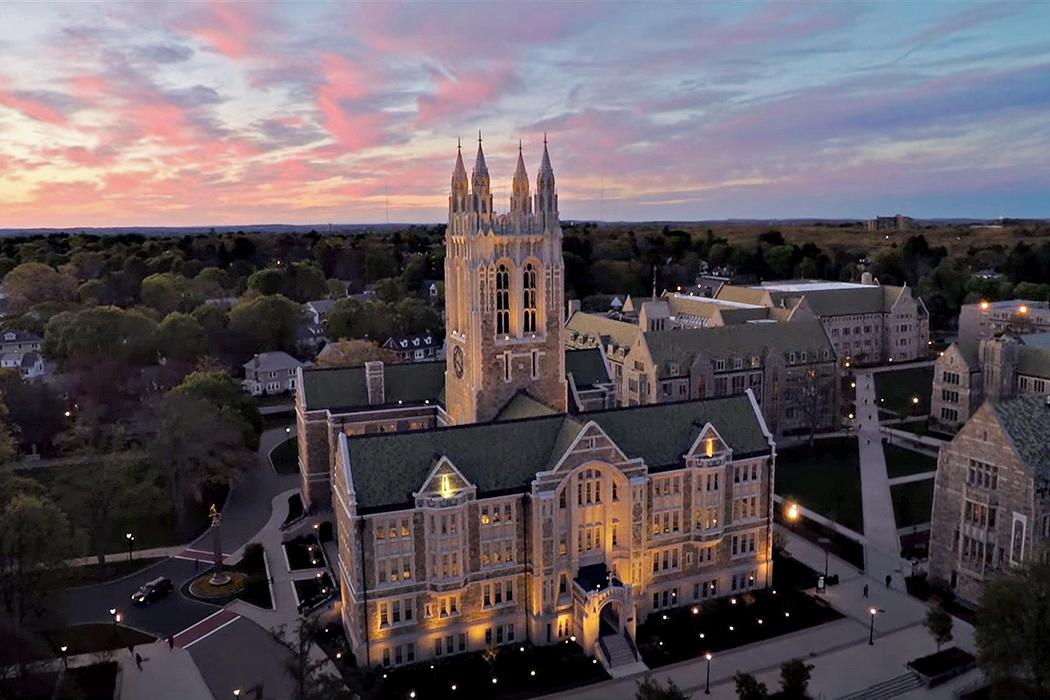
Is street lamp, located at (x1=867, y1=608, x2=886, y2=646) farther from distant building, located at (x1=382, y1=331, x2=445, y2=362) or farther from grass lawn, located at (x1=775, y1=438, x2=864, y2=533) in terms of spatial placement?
distant building, located at (x1=382, y1=331, x2=445, y2=362)

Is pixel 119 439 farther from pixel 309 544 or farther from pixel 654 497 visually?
pixel 654 497

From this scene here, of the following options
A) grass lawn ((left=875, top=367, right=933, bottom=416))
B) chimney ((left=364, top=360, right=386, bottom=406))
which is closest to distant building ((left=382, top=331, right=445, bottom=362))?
chimney ((left=364, top=360, right=386, bottom=406))

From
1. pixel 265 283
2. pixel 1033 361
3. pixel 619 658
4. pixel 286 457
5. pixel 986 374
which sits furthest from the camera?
pixel 265 283

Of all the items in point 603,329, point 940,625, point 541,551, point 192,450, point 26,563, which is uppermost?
point 603,329

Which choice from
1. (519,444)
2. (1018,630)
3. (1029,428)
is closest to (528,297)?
(519,444)

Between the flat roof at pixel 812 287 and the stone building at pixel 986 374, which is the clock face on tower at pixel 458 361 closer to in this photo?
the stone building at pixel 986 374

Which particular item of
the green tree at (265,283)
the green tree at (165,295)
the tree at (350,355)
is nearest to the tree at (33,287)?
the green tree at (165,295)

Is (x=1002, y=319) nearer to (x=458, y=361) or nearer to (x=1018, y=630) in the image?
(x=458, y=361)

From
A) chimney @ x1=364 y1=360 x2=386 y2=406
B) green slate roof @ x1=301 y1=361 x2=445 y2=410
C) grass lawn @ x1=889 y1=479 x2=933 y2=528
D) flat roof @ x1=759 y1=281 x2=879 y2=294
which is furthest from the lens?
flat roof @ x1=759 y1=281 x2=879 y2=294
